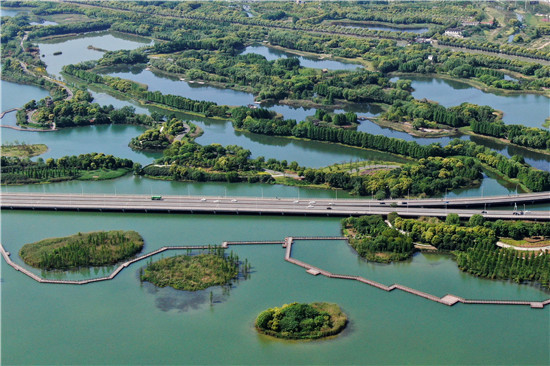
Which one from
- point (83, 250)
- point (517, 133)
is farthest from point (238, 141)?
point (517, 133)

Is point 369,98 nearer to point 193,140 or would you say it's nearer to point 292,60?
point 292,60

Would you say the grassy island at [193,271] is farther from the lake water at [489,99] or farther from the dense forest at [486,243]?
the lake water at [489,99]

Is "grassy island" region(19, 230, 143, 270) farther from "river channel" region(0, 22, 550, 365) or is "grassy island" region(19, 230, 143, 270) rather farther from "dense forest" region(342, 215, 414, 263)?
"dense forest" region(342, 215, 414, 263)

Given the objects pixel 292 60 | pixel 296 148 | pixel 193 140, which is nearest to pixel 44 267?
pixel 193 140

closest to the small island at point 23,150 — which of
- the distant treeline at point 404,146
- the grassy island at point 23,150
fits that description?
the grassy island at point 23,150

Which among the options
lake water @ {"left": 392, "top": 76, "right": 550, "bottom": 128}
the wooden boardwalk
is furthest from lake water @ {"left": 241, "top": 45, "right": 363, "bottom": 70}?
the wooden boardwalk
